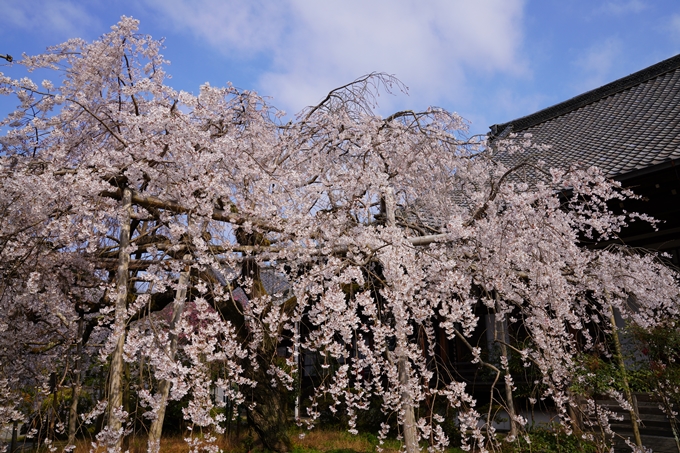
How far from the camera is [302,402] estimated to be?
37.0ft

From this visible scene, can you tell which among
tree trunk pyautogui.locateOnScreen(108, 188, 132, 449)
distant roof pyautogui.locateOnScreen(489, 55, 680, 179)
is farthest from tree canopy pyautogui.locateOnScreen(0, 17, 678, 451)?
distant roof pyautogui.locateOnScreen(489, 55, 680, 179)

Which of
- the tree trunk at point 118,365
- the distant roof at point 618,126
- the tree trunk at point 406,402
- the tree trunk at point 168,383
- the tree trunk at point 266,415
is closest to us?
the tree trunk at point 118,365

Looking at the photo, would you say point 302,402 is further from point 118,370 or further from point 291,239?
point 118,370

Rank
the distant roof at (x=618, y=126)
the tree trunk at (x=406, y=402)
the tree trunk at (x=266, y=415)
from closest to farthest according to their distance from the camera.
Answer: the tree trunk at (x=406, y=402) < the tree trunk at (x=266, y=415) < the distant roof at (x=618, y=126)

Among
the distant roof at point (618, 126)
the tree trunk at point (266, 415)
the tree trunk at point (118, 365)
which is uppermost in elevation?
the distant roof at point (618, 126)

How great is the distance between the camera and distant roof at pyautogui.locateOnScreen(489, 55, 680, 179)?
7.53 m

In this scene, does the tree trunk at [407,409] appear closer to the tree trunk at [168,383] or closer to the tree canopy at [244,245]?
the tree canopy at [244,245]

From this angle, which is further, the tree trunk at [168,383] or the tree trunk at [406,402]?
the tree trunk at [406,402]

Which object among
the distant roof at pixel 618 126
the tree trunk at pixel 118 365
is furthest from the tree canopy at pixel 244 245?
the distant roof at pixel 618 126

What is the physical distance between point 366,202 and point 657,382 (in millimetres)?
4377

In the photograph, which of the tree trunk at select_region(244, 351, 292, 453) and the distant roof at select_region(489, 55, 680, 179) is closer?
the tree trunk at select_region(244, 351, 292, 453)

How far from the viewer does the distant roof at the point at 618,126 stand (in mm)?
7527

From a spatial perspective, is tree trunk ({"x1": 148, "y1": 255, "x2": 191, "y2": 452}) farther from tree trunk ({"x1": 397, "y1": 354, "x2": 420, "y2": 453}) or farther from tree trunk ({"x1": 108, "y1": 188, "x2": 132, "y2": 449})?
tree trunk ({"x1": 397, "y1": 354, "x2": 420, "y2": 453})

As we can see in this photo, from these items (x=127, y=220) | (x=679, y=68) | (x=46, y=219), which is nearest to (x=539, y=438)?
(x=127, y=220)
